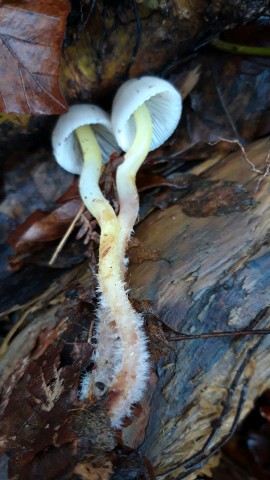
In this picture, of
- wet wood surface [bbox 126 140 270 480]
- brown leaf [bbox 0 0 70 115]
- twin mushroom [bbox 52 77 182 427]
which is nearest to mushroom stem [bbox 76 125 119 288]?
twin mushroom [bbox 52 77 182 427]

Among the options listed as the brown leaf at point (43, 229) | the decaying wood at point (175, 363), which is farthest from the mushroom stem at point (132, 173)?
the brown leaf at point (43, 229)

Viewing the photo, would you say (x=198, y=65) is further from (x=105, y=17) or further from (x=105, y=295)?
(x=105, y=295)

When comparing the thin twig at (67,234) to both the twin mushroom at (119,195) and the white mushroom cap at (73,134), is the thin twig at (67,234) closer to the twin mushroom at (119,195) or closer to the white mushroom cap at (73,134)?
the twin mushroom at (119,195)

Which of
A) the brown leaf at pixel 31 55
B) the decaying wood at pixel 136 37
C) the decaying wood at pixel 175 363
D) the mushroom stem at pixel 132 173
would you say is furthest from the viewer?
the decaying wood at pixel 136 37

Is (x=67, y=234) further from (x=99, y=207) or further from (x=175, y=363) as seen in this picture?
(x=175, y=363)

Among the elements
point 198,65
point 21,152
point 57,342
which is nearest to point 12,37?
point 21,152

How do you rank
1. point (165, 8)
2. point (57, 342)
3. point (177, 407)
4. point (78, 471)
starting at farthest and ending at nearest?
point (165, 8), point (57, 342), point (177, 407), point (78, 471)
